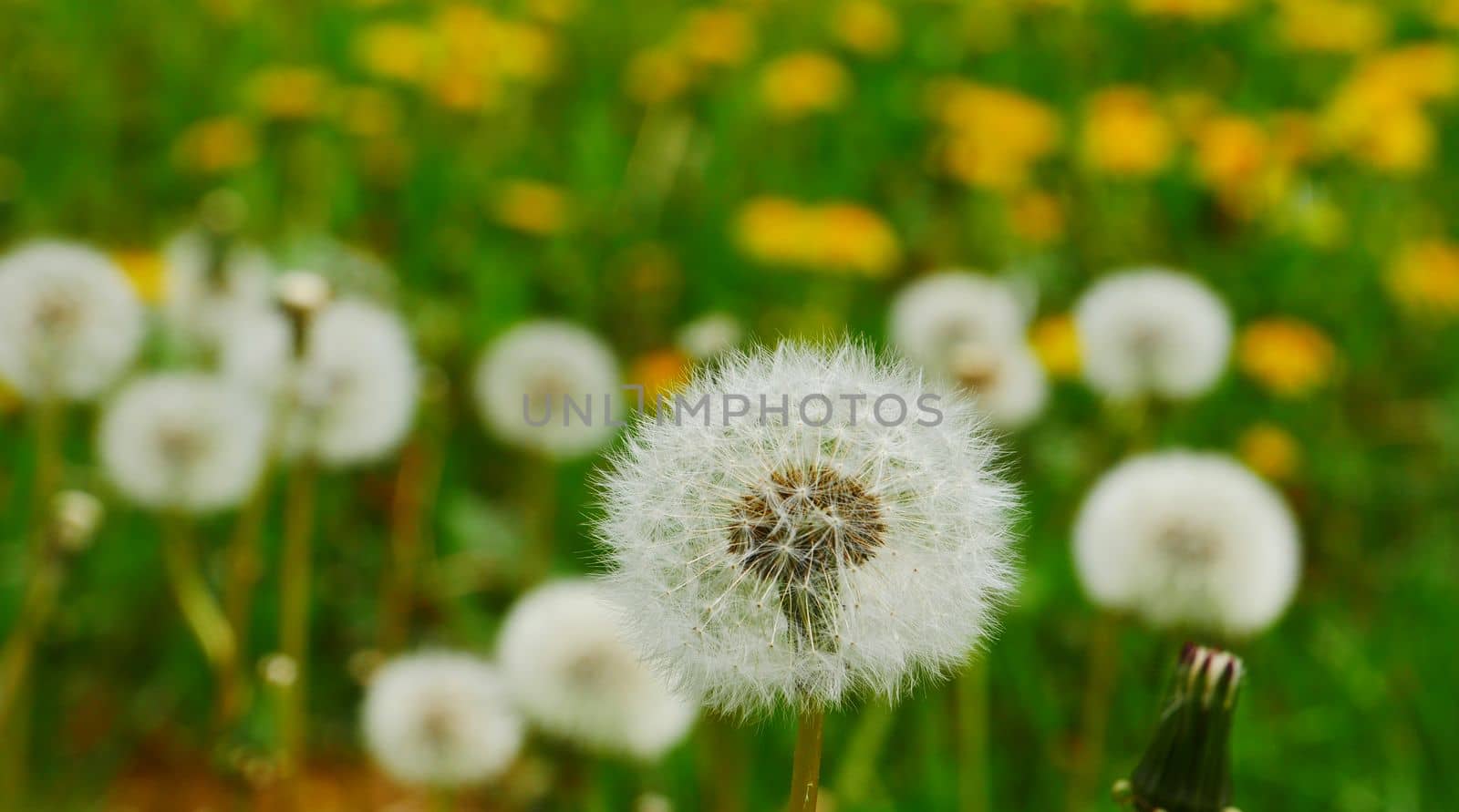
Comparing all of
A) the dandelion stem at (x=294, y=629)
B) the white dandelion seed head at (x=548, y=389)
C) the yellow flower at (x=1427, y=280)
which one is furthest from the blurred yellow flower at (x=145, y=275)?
the yellow flower at (x=1427, y=280)

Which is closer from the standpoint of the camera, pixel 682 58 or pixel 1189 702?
pixel 1189 702

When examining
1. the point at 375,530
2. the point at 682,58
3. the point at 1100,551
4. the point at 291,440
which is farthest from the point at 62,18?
the point at 1100,551

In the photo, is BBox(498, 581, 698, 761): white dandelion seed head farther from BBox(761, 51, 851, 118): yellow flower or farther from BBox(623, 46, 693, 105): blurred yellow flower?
BBox(623, 46, 693, 105): blurred yellow flower

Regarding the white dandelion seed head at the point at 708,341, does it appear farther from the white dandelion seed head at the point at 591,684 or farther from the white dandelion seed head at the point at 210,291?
the white dandelion seed head at the point at 210,291

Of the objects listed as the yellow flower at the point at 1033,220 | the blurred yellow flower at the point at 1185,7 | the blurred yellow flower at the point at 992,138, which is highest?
the blurred yellow flower at the point at 1185,7

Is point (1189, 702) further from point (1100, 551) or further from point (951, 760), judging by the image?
point (951, 760)

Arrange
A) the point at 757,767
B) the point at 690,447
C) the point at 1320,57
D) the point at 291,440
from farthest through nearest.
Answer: the point at 1320,57 → the point at 757,767 → the point at 291,440 → the point at 690,447

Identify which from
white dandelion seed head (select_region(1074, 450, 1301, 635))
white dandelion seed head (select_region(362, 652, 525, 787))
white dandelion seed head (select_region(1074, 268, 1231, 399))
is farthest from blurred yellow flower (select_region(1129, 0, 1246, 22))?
white dandelion seed head (select_region(362, 652, 525, 787))
